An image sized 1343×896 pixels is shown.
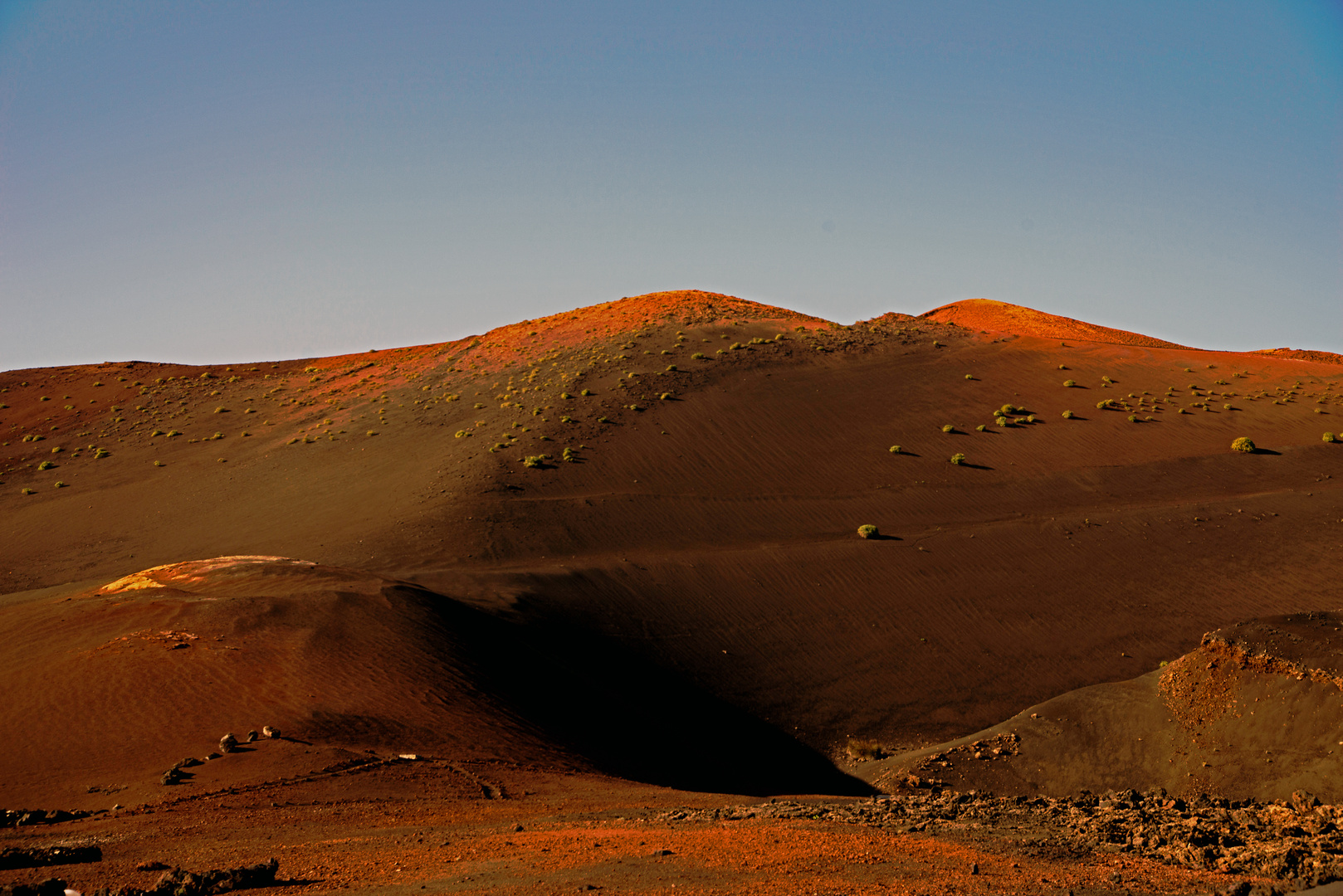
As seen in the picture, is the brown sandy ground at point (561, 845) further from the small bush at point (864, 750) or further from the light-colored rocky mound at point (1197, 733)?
the small bush at point (864, 750)

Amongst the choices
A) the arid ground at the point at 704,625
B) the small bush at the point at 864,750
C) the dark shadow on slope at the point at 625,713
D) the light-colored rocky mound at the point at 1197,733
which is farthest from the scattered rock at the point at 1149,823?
the small bush at the point at 864,750

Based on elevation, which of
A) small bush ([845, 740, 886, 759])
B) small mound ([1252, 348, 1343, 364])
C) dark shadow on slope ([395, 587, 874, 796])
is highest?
small mound ([1252, 348, 1343, 364])

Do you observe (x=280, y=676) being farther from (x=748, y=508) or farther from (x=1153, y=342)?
(x=1153, y=342)

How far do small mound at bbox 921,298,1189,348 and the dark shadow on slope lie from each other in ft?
197

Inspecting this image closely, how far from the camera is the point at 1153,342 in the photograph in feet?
269

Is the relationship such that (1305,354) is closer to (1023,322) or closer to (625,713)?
(1023,322)

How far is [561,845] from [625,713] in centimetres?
991

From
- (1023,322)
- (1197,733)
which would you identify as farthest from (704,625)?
(1023,322)

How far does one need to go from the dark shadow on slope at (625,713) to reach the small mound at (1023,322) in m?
60.1

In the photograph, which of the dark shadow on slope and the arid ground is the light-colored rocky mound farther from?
the dark shadow on slope

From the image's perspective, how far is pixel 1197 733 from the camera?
16422 mm

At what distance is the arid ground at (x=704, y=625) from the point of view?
11.2m

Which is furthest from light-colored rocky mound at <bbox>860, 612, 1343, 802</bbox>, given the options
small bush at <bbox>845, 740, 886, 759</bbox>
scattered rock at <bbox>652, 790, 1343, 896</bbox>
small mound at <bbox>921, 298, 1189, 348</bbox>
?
small mound at <bbox>921, 298, 1189, 348</bbox>

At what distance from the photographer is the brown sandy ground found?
9.20 metres
